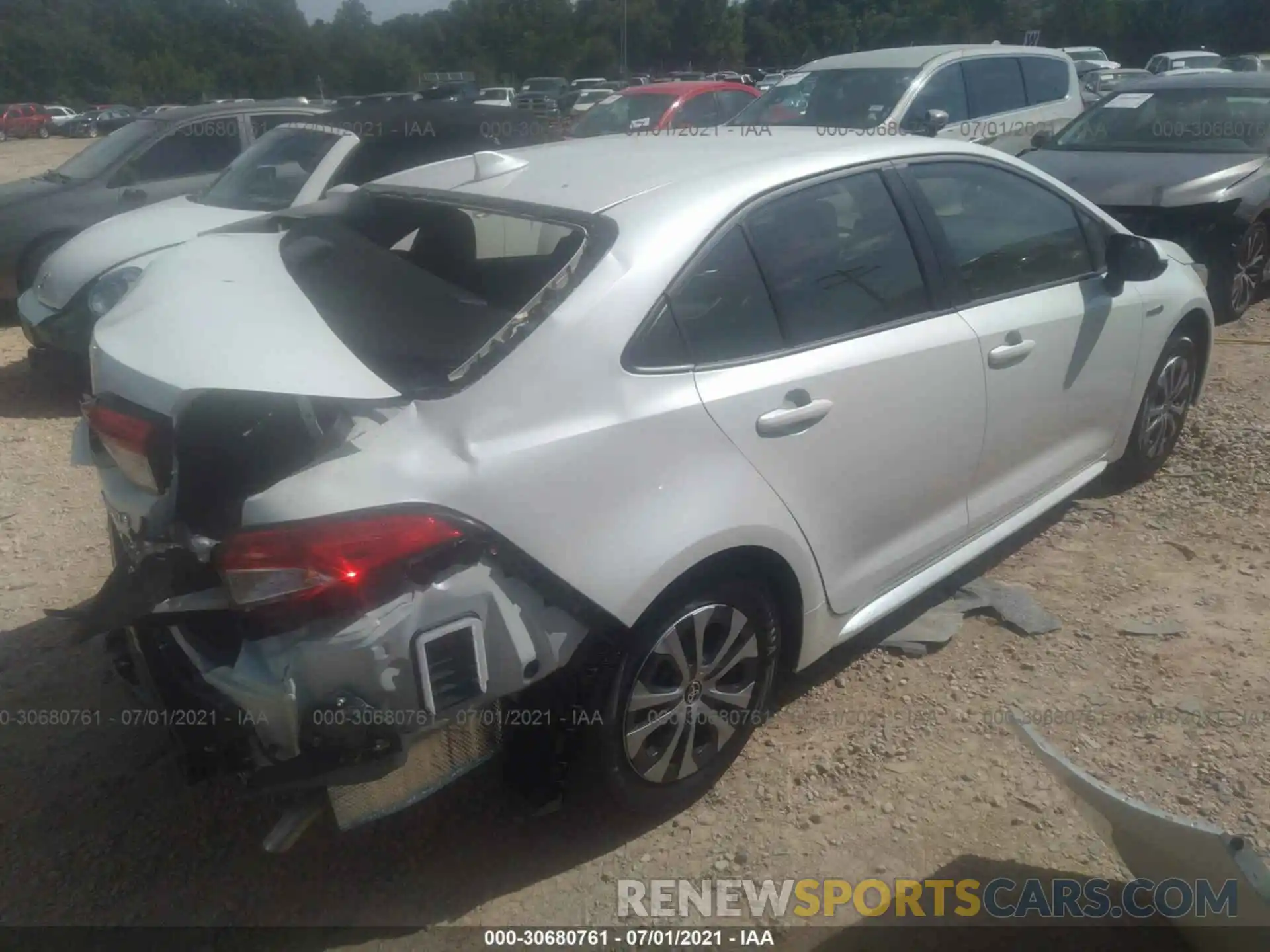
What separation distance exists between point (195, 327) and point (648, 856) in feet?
5.64

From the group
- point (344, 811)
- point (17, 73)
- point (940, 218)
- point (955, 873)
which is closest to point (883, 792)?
point (955, 873)

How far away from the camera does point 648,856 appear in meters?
2.71

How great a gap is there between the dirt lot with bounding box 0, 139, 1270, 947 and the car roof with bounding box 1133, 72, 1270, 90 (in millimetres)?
5529

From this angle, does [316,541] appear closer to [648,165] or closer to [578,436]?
[578,436]

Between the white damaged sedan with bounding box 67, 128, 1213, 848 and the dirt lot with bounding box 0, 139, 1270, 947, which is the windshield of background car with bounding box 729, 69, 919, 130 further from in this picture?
the dirt lot with bounding box 0, 139, 1270, 947

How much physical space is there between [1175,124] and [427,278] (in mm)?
7257

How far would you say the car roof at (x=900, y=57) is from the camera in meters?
9.31

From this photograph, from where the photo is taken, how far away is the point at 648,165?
119 inches

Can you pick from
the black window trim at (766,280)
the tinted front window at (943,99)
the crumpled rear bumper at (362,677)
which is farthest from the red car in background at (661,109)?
the crumpled rear bumper at (362,677)

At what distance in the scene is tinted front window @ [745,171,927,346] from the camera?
9.34 feet

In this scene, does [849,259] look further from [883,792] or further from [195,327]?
[195,327]
